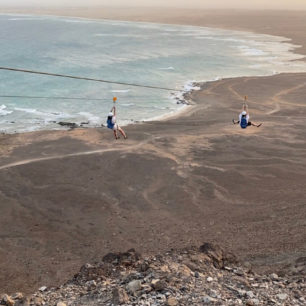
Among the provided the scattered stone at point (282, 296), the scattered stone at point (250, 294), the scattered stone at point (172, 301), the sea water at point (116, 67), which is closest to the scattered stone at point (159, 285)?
the scattered stone at point (172, 301)

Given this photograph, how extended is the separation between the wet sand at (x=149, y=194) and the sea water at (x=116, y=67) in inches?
265

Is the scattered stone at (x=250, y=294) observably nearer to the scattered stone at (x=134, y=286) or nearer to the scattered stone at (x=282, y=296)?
the scattered stone at (x=282, y=296)

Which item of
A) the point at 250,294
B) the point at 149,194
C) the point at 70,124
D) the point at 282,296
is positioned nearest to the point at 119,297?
the point at 250,294

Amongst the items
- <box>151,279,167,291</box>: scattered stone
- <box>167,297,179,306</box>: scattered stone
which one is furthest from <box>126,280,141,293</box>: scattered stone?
<box>167,297,179,306</box>: scattered stone

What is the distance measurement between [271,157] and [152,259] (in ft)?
46.4

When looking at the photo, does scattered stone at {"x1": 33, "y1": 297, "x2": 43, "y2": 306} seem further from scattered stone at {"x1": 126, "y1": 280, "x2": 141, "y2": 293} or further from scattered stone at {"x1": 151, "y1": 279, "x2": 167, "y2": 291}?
scattered stone at {"x1": 151, "y1": 279, "x2": 167, "y2": 291}

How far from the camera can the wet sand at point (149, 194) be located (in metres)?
16.2

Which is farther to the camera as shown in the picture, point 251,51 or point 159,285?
point 251,51

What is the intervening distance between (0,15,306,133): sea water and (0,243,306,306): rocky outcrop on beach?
21.8 metres

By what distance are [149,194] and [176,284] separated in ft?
32.8

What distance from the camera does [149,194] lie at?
21.0m

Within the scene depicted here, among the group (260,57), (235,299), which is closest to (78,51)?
Answer: (260,57)

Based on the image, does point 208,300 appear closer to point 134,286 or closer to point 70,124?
point 134,286

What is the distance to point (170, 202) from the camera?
2020cm
